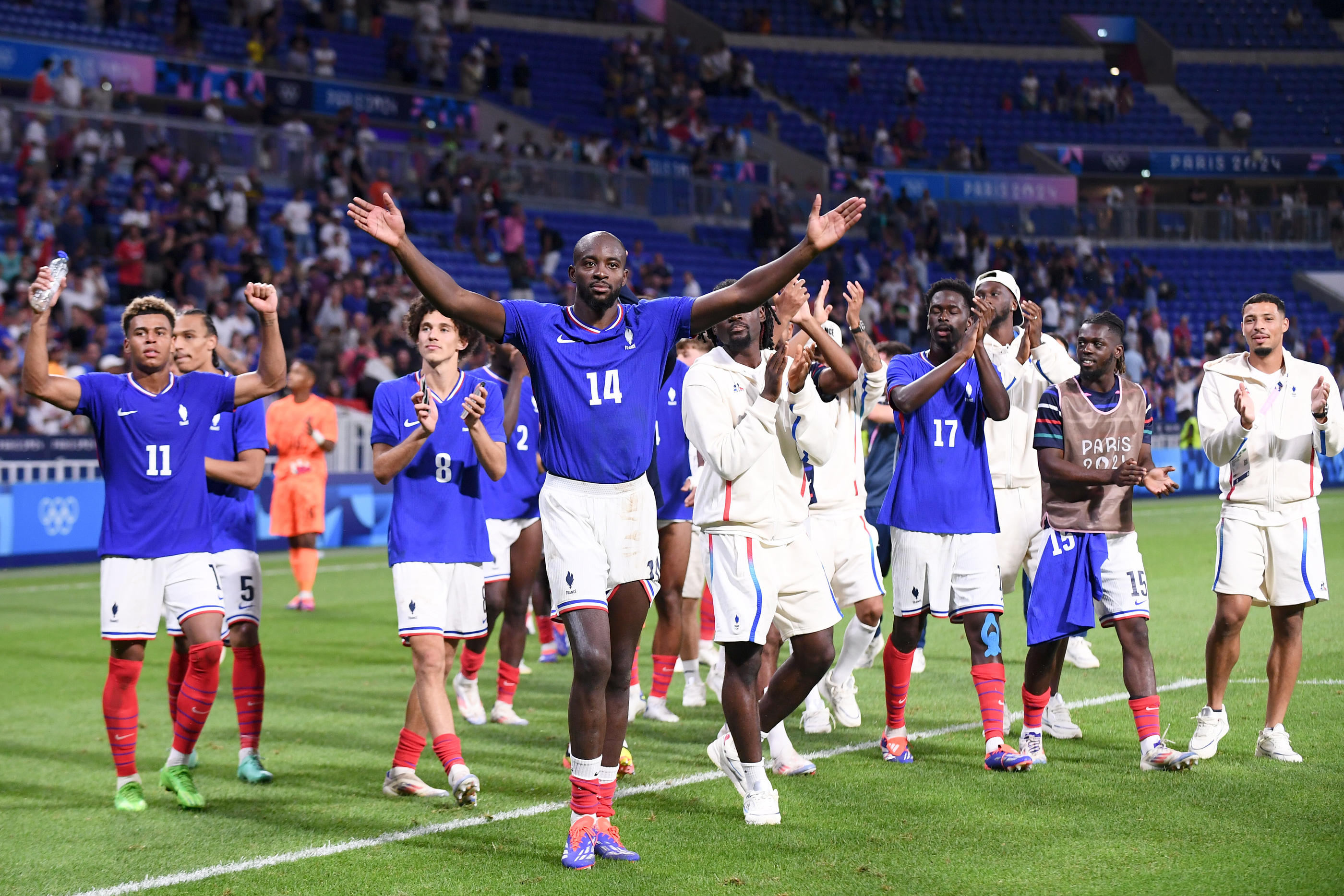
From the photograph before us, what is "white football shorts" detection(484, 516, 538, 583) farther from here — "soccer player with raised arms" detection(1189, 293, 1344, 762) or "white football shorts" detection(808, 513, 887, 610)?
"soccer player with raised arms" detection(1189, 293, 1344, 762)

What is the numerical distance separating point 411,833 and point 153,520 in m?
2.02

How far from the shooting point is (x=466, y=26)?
35.8 meters

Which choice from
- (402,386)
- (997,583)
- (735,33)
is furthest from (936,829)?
(735,33)

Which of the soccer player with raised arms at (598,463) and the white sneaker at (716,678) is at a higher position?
the soccer player with raised arms at (598,463)

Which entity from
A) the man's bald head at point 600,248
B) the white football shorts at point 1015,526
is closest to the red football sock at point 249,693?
the man's bald head at point 600,248

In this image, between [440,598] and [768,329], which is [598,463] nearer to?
[440,598]

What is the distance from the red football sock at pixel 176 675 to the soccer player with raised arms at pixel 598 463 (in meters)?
2.70

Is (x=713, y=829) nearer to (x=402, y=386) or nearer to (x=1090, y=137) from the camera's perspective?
(x=402, y=386)

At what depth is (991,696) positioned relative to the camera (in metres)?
7.51

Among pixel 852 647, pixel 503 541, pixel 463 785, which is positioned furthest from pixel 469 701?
pixel 463 785

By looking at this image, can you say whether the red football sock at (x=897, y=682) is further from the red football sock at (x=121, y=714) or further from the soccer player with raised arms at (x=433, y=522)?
the red football sock at (x=121, y=714)

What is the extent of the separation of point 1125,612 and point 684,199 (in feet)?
86.7

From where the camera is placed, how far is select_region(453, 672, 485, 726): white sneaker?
9117mm

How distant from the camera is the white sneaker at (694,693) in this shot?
31.3 feet
